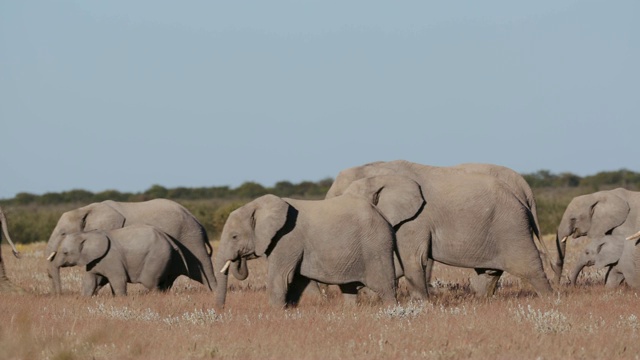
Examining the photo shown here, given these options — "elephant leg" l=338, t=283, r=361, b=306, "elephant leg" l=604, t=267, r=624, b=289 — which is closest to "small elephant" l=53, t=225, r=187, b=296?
"elephant leg" l=338, t=283, r=361, b=306

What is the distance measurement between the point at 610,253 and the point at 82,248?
838cm

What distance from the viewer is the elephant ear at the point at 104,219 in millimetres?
19406

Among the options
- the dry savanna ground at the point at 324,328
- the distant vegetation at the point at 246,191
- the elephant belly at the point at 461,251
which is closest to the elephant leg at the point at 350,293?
the dry savanna ground at the point at 324,328

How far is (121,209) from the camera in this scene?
1973cm

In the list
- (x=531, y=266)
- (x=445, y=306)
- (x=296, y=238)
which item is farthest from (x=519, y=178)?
(x=296, y=238)

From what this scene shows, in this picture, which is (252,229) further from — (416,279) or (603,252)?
(603,252)

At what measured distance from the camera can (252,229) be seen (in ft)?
45.0

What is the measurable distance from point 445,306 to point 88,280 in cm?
610

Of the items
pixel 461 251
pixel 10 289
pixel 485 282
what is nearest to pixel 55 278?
pixel 10 289

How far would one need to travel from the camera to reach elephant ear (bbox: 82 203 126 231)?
63.7ft

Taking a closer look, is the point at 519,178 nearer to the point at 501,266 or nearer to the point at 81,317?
the point at 501,266

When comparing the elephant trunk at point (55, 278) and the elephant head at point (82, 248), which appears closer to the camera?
the elephant head at point (82, 248)

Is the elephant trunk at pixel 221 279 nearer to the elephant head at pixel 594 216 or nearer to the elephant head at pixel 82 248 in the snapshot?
the elephant head at pixel 82 248

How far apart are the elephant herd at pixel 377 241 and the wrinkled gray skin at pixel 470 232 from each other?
0.04ft
